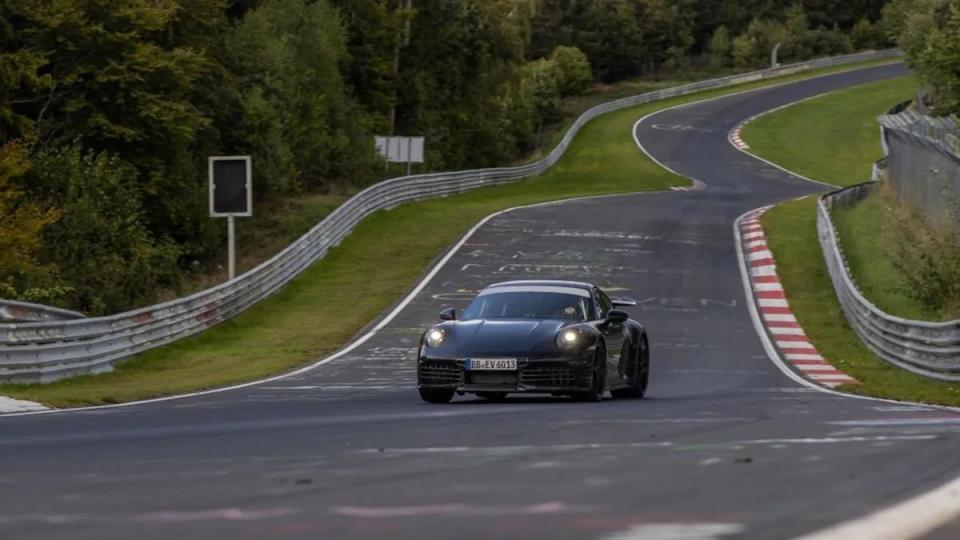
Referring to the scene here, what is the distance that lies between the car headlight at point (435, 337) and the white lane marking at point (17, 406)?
3.89 meters

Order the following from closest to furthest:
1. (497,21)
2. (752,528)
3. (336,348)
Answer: (752,528) < (336,348) < (497,21)

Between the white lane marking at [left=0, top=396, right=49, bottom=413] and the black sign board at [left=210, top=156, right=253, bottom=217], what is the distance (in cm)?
1457

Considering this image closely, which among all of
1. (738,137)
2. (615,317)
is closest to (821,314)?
(615,317)

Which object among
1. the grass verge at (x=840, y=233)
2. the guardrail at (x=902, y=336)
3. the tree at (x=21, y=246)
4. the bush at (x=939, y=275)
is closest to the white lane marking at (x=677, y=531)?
the grass verge at (x=840, y=233)

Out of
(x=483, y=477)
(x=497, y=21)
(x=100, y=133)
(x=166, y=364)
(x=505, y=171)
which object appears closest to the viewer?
(x=483, y=477)

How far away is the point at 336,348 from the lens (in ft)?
90.9

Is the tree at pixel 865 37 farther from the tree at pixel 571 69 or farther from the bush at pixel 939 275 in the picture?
the bush at pixel 939 275

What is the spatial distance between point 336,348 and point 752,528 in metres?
21.4

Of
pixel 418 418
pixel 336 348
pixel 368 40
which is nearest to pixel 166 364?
pixel 336 348

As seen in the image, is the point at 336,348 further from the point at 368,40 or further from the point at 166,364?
the point at 368,40

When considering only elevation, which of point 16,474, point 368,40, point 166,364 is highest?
point 368,40

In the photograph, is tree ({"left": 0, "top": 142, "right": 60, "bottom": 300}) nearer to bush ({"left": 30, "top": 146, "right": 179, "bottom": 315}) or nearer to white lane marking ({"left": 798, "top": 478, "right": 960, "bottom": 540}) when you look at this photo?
bush ({"left": 30, "top": 146, "right": 179, "bottom": 315})

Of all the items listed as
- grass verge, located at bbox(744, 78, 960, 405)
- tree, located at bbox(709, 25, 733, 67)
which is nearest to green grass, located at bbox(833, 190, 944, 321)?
grass verge, located at bbox(744, 78, 960, 405)

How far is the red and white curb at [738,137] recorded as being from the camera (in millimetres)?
83750
